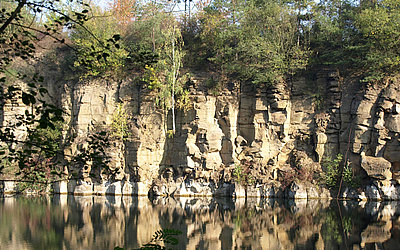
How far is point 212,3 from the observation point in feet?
105

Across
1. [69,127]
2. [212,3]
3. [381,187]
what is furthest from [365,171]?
[69,127]

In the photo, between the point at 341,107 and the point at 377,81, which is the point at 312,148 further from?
the point at 377,81

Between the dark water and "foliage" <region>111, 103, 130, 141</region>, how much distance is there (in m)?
5.18

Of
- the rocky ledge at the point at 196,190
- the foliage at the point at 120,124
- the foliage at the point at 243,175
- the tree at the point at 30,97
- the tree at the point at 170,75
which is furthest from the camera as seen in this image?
the tree at the point at 170,75

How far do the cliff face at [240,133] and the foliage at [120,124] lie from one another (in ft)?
1.32

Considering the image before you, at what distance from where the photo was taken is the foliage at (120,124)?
28.8m

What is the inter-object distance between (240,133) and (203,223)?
12274mm

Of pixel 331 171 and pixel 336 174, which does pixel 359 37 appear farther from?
pixel 336 174

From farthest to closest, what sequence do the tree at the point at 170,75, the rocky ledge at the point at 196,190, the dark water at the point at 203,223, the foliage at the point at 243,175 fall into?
the tree at the point at 170,75, the foliage at the point at 243,175, the rocky ledge at the point at 196,190, the dark water at the point at 203,223

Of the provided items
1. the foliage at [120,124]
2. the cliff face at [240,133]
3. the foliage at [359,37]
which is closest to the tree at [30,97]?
the cliff face at [240,133]

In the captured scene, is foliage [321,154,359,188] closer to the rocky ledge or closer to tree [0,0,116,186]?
the rocky ledge

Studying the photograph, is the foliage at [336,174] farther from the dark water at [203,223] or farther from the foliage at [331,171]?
the dark water at [203,223]

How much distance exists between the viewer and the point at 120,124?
1151 inches

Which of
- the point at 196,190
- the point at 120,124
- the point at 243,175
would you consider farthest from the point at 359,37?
the point at 120,124
